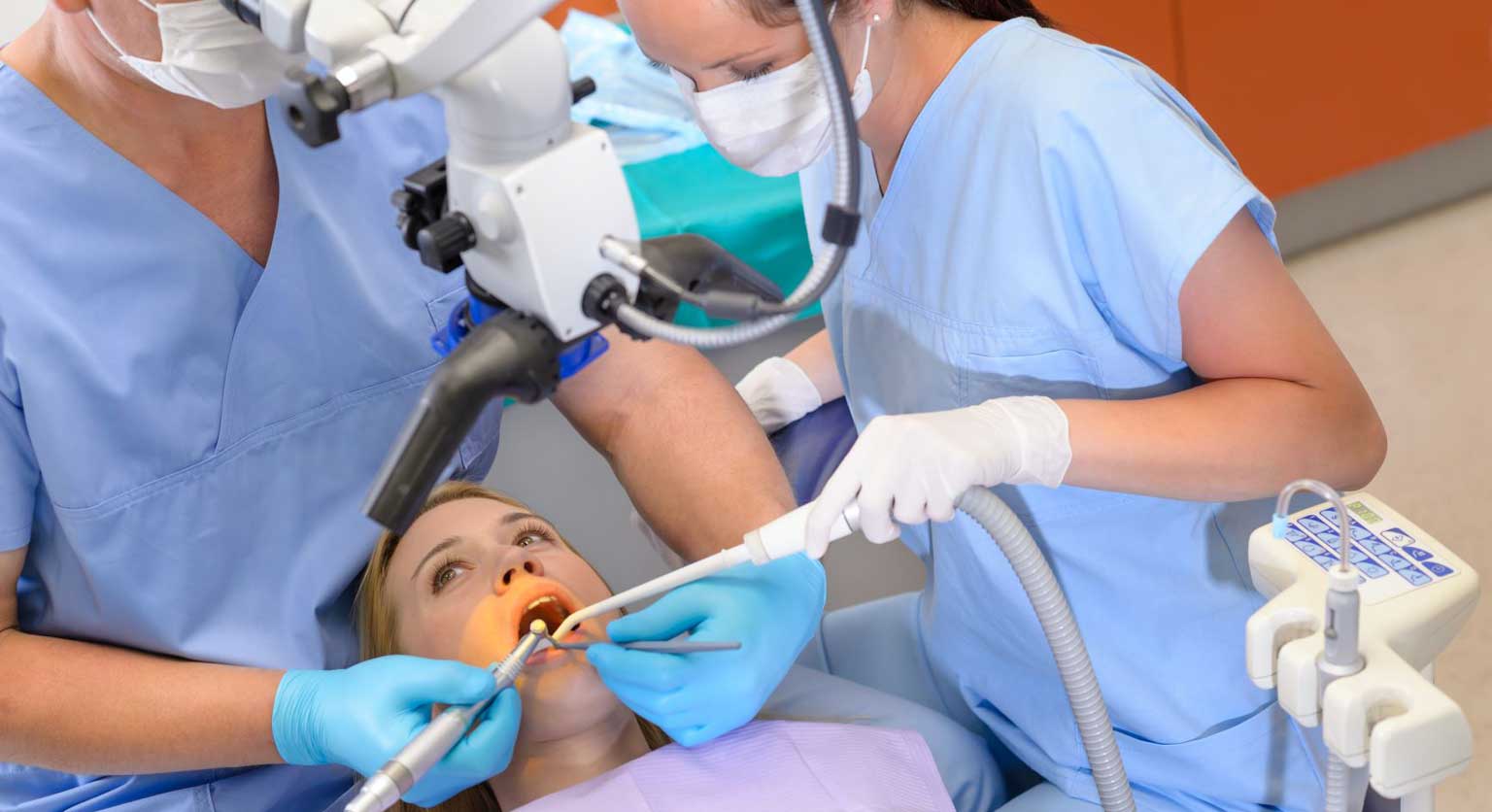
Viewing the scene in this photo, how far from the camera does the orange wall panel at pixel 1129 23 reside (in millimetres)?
3340

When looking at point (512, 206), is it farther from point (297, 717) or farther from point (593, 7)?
point (593, 7)

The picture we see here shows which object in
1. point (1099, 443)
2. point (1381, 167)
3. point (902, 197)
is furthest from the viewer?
point (1381, 167)

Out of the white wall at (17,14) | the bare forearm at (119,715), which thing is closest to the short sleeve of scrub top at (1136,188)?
the bare forearm at (119,715)

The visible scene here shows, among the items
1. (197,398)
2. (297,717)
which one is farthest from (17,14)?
(297,717)

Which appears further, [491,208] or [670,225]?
[670,225]

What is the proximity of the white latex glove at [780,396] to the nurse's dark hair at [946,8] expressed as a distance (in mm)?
558

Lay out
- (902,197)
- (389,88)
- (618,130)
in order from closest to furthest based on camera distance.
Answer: (389,88) < (902,197) < (618,130)

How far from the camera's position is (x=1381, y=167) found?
3.69 m

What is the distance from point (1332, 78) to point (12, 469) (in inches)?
124

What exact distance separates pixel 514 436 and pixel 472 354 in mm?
2171

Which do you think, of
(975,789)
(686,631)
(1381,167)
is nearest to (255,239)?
(686,631)

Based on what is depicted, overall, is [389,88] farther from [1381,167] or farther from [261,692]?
[1381,167]

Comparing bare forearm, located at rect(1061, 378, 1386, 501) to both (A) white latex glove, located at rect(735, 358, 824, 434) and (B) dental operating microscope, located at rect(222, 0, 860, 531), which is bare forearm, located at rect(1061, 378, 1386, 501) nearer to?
(B) dental operating microscope, located at rect(222, 0, 860, 531)

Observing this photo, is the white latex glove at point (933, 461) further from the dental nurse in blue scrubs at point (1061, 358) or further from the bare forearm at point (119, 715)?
the bare forearm at point (119, 715)
